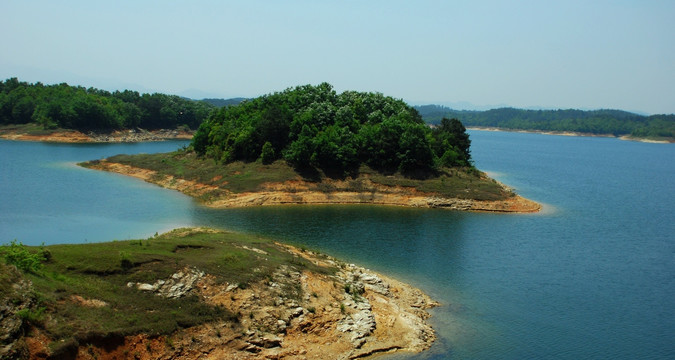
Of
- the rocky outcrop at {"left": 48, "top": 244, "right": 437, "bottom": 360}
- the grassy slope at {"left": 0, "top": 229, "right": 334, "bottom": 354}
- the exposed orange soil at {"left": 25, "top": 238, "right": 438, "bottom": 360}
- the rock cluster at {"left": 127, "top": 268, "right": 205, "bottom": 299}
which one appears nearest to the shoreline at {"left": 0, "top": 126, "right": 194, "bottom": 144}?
the grassy slope at {"left": 0, "top": 229, "right": 334, "bottom": 354}

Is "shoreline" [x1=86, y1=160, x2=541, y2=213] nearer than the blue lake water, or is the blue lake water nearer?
the blue lake water

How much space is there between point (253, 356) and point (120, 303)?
6.03m

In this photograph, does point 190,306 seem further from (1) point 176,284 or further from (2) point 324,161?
(2) point 324,161

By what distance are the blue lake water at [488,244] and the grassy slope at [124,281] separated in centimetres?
1044

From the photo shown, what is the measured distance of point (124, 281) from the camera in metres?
23.7

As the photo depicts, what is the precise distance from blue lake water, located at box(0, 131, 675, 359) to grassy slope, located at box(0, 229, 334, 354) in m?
10.4

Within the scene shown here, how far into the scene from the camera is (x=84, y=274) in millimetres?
23359

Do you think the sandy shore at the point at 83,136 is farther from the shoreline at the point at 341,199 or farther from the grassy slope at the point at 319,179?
the shoreline at the point at 341,199

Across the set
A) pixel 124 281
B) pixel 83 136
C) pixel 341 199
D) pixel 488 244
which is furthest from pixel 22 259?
pixel 83 136

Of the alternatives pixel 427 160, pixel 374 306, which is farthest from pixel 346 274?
pixel 427 160

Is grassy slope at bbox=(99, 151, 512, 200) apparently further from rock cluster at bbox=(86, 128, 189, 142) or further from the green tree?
rock cluster at bbox=(86, 128, 189, 142)

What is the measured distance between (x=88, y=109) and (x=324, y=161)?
257ft

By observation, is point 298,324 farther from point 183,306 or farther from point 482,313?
point 482,313

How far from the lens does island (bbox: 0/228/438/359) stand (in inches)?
781
